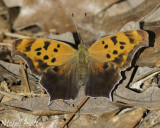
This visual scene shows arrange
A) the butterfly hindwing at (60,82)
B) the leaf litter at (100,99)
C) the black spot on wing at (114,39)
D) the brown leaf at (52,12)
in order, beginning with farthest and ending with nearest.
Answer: the brown leaf at (52,12), the black spot on wing at (114,39), the butterfly hindwing at (60,82), the leaf litter at (100,99)

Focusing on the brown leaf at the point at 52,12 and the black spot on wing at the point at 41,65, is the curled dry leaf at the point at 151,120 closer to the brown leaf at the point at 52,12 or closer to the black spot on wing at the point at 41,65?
the black spot on wing at the point at 41,65

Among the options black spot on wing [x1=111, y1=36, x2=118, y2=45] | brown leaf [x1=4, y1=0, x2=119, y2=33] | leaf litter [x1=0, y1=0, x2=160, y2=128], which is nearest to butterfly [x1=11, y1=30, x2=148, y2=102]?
black spot on wing [x1=111, y1=36, x2=118, y2=45]

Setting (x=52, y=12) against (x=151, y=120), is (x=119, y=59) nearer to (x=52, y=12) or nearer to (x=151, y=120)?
(x=151, y=120)

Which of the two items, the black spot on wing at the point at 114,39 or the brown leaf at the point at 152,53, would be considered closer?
the black spot on wing at the point at 114,39

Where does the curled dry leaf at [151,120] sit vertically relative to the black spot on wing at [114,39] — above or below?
below

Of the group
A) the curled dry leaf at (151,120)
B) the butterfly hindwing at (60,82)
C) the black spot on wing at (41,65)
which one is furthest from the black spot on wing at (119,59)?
the black spot on wing at (41,65)

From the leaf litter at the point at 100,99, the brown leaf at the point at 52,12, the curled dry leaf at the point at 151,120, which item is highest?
the brown leaf at the point at 52,12

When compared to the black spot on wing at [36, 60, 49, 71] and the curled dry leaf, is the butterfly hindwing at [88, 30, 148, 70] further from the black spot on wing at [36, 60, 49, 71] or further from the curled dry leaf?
the black spot on wing at [36, 60, 49, 71]

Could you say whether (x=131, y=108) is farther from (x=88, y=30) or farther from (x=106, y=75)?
(x=88, y=30)
